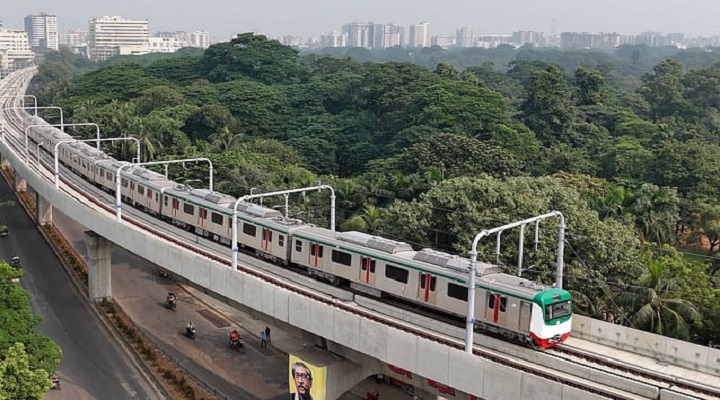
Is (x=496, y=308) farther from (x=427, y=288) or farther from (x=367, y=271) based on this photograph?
(x=367, y=271)

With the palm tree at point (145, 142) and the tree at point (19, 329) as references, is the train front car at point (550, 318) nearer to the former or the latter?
the tree at point (19, 329)

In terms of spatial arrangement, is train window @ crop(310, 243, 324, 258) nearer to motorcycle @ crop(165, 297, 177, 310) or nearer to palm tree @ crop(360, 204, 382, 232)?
palm tree @ crop(360, 204, 382, 232)

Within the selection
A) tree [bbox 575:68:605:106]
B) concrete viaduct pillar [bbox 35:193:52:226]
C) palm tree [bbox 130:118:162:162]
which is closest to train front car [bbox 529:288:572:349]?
palm tree [bbox 130:118:162:162]

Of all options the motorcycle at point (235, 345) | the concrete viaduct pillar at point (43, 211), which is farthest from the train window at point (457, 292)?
the concrete viaduct pillar at point (43, 211)

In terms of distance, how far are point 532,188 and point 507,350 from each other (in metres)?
12.0

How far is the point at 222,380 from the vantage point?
28312 mm

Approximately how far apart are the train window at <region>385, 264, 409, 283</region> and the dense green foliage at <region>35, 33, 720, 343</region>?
190 inches

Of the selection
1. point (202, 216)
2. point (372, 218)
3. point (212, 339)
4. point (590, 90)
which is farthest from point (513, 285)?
point (590, 90)

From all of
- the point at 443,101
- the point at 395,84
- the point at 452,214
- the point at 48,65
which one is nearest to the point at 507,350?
the point at 452,214

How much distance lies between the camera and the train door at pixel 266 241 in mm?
27438

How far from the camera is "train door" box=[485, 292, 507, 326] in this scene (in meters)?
20.1

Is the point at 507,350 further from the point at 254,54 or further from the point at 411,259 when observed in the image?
the point at 254,54

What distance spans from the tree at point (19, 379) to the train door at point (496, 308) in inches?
470

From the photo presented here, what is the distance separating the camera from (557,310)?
1958cm
